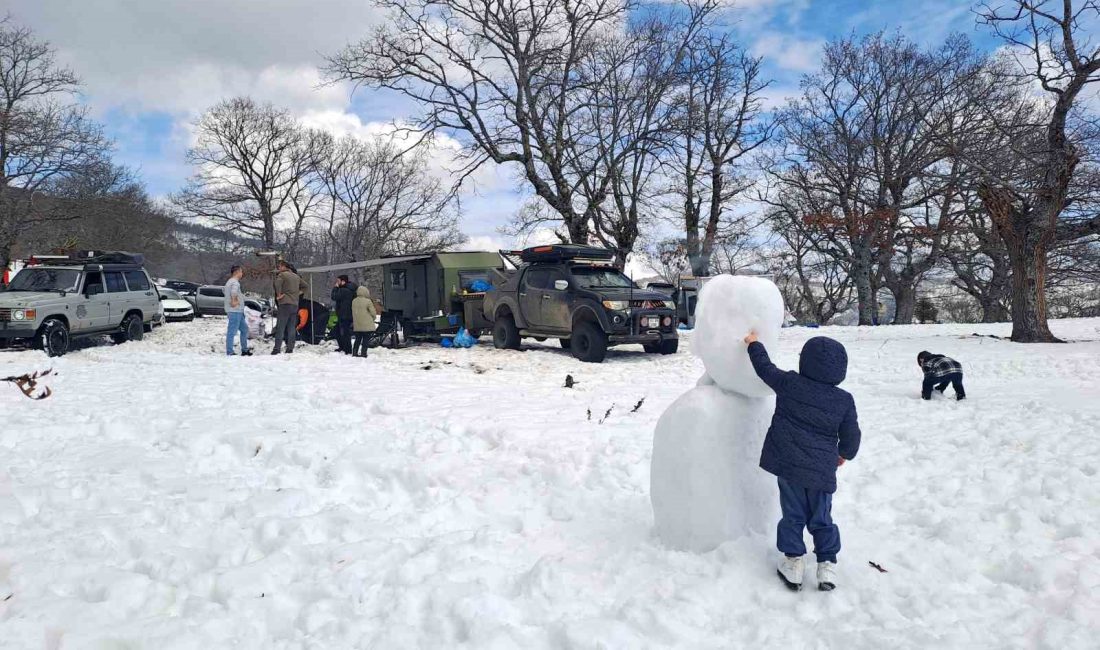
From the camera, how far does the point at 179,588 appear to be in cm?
326

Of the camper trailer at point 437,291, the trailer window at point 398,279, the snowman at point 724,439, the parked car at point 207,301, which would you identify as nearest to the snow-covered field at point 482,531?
the snowman at point 724,439

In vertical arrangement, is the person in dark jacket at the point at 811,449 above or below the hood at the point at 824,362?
below

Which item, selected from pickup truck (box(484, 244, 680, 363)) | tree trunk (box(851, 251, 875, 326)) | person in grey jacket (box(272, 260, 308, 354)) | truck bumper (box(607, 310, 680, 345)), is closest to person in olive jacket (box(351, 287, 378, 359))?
person in grey jacket (box(272, 260, 308, 354))

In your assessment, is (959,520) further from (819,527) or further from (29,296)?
(29,296)

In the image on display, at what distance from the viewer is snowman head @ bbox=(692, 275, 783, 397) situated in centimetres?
356

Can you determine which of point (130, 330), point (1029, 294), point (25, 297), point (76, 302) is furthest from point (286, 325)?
point (1029, 294)

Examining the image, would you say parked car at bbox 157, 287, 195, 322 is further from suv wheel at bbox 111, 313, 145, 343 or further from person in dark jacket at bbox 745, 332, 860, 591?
person in dark jacket at bbox 745, 332, 860, 591

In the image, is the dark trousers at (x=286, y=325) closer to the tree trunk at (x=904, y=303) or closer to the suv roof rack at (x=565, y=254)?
the suv roof rack at (x=565, y=254)

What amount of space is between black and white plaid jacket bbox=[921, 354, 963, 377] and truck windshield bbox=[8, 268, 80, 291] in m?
16.0

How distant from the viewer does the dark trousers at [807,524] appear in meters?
3.25

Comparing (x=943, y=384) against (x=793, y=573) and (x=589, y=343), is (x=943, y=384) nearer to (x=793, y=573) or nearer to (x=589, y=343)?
(x=793, y=573)

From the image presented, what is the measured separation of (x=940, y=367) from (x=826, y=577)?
5486 millimetres

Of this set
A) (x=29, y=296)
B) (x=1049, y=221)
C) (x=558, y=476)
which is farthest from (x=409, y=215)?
(x=558, y=476)

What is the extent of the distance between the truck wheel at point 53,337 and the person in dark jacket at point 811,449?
1469 centimetres
